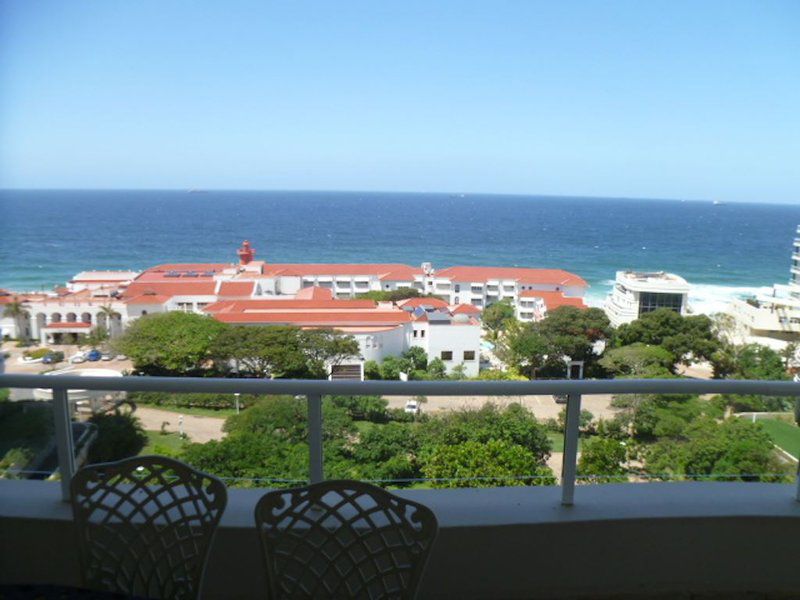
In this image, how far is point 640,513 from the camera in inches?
57.7

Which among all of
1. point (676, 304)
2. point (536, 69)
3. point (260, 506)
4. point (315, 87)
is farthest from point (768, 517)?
point (315, 87)

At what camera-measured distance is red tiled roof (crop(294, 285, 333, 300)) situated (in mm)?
11905

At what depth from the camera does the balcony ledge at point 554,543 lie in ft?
4.65

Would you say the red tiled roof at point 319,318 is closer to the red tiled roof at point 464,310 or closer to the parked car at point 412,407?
the red tiled roof at point 464,310

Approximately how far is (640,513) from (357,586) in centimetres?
90

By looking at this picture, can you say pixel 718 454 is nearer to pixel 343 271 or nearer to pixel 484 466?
pixel 484 466

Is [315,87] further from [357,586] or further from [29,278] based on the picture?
[357,586]

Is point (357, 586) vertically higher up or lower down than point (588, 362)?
higher up

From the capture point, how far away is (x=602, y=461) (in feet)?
5.04

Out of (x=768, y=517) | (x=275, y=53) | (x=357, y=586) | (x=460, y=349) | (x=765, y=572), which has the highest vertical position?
(x=275, y=53)

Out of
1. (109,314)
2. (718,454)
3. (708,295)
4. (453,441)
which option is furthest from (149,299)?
(708,295)

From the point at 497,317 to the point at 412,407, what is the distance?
10.1 meters

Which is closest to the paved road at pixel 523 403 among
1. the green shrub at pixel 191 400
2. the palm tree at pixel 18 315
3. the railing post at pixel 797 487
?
the green shrub at pixel 191 400

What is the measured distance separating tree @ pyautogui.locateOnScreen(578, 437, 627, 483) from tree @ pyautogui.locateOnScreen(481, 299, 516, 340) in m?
8.27
